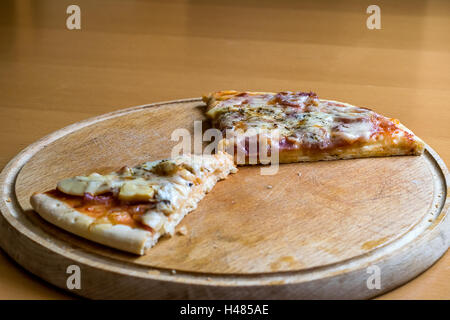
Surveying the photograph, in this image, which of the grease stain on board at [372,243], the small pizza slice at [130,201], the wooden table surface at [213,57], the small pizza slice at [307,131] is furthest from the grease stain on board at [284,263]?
the wooden table surface at [213,57]

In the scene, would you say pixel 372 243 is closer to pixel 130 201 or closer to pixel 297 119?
pixel 130 201

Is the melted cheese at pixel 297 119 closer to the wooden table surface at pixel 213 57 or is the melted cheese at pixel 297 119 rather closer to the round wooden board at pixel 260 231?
the round wooden board at pixel 260 231

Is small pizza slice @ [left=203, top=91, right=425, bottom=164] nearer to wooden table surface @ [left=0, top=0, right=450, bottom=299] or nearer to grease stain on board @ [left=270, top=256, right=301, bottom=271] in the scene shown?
wooden table surface @ [left=0, top=0, right=450, bottom=299]

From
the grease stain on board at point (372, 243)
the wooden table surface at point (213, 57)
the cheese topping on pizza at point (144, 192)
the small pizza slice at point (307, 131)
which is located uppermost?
the wooden table surface at point (213, 57)

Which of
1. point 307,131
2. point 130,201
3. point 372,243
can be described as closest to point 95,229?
point 130,201

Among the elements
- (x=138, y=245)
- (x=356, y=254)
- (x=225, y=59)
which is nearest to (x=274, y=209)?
(x=356, y=254)

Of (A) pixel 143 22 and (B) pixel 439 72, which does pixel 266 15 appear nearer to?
(A) pixel 143 22
